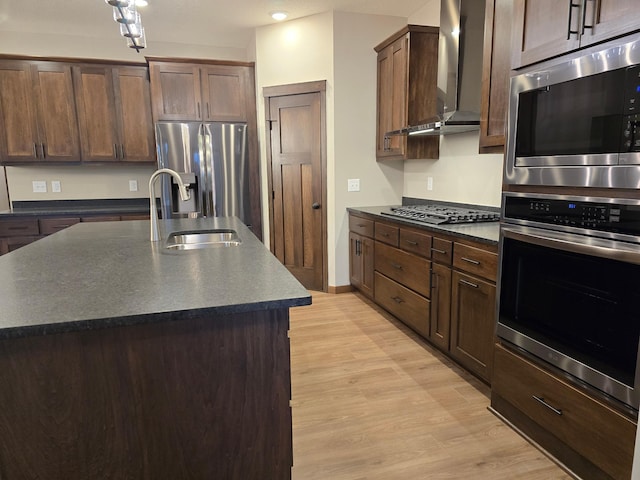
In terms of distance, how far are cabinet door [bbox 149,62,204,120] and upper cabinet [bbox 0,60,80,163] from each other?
85 cm

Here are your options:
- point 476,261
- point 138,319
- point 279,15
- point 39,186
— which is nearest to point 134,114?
point 39,186

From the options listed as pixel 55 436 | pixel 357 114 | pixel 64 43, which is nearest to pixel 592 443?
pixel 55 436

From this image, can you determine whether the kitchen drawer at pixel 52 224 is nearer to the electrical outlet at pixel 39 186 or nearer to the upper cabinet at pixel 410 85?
the electrical outlet at pixel 39 186

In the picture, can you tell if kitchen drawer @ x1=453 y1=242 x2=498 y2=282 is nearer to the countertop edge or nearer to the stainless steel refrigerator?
the countertop edge

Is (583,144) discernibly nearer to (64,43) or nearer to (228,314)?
(228,314)

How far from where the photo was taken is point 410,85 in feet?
11.2

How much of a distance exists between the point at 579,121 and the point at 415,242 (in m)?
1.45

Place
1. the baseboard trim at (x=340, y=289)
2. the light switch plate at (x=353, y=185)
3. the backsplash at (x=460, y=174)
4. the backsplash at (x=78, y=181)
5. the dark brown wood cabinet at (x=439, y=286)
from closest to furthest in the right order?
the dark brown wood cabinet at (x=439, y=286), the backsplash at (x=460, y=174), the light switch plate at (x=353, y=185), the baseboard trim at (x=340, y=289), the backsplash at (x=78, y=181)

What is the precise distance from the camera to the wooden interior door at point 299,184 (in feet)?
13.4

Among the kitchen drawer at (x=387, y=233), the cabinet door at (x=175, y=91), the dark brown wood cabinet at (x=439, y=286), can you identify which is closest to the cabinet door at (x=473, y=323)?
the dark brown wood cabinet at (x=439, y=286)

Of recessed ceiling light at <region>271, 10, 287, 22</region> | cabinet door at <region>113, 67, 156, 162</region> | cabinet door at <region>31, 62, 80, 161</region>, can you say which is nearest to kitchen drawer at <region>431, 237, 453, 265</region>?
recessed ceiling light at <region>271, 10, 287, 22</region>

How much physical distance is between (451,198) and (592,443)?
2277 mm

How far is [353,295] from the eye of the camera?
4.16 meters

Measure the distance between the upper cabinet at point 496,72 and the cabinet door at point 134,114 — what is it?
339 cm
